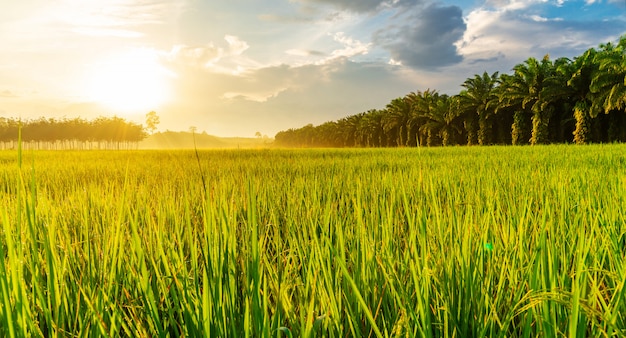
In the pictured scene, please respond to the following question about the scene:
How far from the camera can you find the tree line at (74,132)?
8856cm

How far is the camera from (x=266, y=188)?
11.0ft

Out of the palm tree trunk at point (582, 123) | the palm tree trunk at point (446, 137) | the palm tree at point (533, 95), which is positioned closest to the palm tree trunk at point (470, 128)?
the palm tree trunk at point (446, 137)

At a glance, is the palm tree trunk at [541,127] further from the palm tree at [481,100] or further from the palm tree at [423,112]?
the palm tree at [423,112]

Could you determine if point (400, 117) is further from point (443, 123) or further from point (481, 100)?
point (481, 100)

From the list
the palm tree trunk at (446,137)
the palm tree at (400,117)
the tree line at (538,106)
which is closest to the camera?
the tree line at (538,106)

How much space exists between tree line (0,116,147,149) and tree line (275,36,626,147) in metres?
73.7

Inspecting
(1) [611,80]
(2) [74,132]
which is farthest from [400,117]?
(2) [74,132]

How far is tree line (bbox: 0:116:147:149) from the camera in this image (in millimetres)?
88562

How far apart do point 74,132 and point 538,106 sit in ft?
306

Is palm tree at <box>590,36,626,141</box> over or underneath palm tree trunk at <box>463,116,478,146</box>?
over

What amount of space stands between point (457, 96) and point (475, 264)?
42.5 meters

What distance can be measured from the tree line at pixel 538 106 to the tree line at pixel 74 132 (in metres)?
73.7

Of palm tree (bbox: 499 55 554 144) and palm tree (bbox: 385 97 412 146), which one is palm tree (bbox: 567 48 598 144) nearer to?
palm tree (bbox: 499 55 554 144)

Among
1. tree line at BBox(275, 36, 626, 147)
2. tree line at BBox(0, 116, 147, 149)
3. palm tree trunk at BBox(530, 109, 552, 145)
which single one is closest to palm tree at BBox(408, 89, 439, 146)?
tree line at BBox(275, 36, 626, 147)
